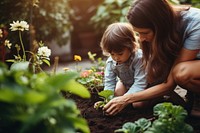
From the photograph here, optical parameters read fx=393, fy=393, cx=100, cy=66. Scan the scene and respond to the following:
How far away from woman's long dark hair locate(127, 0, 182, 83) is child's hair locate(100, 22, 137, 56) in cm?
11

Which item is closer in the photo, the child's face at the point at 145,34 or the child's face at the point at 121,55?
the child's face at the point at 145,34

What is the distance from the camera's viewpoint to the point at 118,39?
2.66 m

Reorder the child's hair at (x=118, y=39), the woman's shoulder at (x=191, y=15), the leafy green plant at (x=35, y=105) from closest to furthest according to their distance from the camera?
1. the leafy green plant at (x=35, y=105)
2. the woman's shoulder at (x=191, y=15)
3. the child's hair at (x=118, y=39)

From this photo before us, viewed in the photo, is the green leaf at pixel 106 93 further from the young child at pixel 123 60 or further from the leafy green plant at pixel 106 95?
the young child at pixel 123 60

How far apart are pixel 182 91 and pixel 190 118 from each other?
0.94 meters

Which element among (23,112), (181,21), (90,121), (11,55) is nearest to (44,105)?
(23,112)

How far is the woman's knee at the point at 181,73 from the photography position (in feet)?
8.23

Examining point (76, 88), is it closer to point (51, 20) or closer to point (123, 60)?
point (123, 60)

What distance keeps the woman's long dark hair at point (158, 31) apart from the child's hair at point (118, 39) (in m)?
0.11

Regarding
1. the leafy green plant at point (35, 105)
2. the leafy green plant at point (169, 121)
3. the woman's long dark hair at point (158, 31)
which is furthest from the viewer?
the woman's long dark hair at point (158, 31)

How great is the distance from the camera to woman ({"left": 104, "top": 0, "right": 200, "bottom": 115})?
2.43 m

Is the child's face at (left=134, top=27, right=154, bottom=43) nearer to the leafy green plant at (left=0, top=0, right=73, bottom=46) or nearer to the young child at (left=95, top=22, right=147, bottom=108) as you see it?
the young child at (left=95, top=22, right=147, bottom=108)

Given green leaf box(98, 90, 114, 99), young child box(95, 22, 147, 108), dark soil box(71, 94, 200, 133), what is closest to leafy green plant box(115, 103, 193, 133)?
dark soil box(71, 94, 200, 133)

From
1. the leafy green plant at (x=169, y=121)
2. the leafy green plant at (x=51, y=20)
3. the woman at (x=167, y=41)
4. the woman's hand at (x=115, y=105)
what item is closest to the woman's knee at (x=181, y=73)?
the woman at (x=167, y=41)
